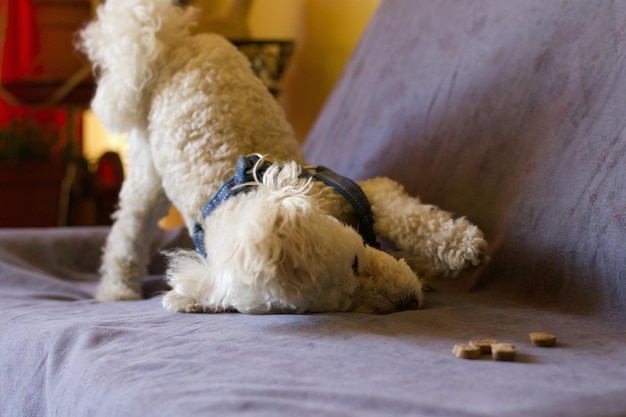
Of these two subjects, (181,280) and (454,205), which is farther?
(454,205)

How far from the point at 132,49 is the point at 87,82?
5.57ft

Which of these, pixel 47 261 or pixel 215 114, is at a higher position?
pixel 215 114

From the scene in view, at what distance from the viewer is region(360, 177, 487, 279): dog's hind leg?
1191 mm

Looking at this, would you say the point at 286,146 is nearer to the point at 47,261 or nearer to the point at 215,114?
the point at 215,114

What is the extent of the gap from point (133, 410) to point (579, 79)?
0.89 m

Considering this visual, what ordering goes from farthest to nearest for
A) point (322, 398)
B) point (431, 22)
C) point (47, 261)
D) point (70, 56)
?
1. point (70, 56)
2. point (47, 261)
3. point (431, 22)
4. point (322, 398)

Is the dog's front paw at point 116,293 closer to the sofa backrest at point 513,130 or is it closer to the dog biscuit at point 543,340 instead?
the sofa backrest at point 513,130

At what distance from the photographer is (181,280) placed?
114cm

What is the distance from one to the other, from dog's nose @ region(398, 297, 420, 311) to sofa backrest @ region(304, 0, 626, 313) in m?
0.19

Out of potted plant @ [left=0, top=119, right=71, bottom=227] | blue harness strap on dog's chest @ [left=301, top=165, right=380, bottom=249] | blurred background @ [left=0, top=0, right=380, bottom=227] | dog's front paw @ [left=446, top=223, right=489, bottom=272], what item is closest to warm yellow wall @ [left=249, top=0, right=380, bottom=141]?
blurred background @ [left=0, top=0, right=380, bottom=227]

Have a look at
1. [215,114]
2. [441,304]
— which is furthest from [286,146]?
[441,304]

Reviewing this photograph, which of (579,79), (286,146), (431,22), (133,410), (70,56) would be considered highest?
(70,56)

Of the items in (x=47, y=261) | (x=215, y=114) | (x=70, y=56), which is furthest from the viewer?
(x=70, y=56)

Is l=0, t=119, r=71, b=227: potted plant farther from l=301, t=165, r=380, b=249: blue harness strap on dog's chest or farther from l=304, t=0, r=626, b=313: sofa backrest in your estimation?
l=301, t=165, r=380, b=249: blue harness strap on dog's chest
